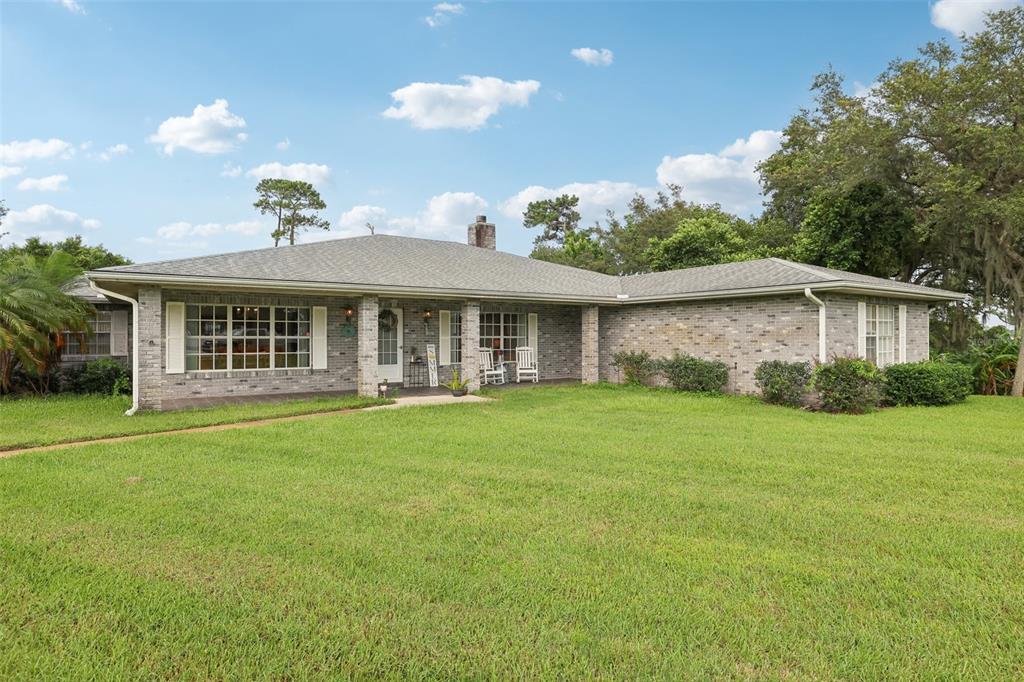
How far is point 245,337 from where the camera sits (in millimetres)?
12211

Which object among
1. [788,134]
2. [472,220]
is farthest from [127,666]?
[788,134]

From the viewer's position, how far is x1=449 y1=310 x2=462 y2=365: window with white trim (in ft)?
48.5

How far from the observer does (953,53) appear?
16.3m

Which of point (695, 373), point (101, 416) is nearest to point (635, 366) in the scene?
point (695, 373)

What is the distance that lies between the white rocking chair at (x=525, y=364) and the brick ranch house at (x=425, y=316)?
33cm

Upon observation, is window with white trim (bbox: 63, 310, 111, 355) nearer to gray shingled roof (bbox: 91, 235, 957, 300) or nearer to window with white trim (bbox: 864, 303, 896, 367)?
gray shingled roof (bbox: 91, 235, 957, 300)

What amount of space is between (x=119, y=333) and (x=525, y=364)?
10556mm

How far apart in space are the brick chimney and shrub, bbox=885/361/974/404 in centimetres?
1225

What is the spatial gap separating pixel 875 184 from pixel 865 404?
12587mm

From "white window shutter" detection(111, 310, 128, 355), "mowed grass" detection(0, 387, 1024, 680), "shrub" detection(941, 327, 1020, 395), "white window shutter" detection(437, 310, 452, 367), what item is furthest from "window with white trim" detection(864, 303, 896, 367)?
"white window shutter" detection(111, 310, 128, 355)

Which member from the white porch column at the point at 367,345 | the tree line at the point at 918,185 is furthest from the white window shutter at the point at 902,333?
the white porch column at the point at 367,345

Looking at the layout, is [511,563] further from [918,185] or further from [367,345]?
[918,185]

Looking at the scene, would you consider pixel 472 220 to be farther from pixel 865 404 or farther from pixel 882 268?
pixel 882 268

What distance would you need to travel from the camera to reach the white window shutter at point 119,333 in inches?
565
